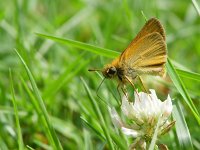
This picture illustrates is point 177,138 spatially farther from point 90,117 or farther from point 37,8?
point 37,8

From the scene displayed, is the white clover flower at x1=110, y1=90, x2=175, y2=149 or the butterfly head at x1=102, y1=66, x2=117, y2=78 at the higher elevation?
the butterfly head at x1=102, y1=66, x2=117, y2=78

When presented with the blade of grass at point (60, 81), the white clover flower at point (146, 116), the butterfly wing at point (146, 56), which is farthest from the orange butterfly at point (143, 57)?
the blade of grass at point (60, 81)

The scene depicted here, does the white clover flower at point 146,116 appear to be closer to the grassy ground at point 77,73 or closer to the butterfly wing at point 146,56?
the grassy ground at point 77,73

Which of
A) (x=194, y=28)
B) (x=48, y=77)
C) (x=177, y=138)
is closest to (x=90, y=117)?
(x=177, y=138)

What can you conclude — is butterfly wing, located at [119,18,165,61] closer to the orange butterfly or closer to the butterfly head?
the orange butterfly

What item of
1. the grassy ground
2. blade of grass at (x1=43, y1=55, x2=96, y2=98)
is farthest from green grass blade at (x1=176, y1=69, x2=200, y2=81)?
blade of grass at (x1=43, y1=55, x2=96, y2=98)

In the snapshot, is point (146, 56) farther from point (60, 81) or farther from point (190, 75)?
point (60, 81)
